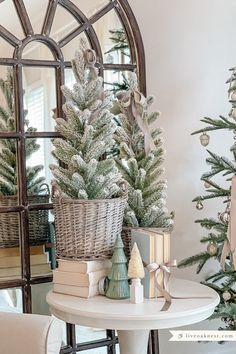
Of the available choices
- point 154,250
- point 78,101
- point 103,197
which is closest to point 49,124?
point 78,101

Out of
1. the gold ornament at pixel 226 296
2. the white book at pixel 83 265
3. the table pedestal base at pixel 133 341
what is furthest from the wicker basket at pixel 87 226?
the gold ornament at pixel 226 296

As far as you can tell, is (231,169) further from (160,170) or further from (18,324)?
(18,324)

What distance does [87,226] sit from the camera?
1811 mm

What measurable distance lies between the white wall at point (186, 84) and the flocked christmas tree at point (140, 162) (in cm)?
36

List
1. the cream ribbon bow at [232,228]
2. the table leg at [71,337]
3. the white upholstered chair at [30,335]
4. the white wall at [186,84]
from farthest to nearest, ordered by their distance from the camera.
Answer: the white wall at [186,84] → the table leg at [71,337] → the cream ribbon bow at [232,228] → the white upholstered chair at [30,335]

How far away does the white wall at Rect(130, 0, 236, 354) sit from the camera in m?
2.45

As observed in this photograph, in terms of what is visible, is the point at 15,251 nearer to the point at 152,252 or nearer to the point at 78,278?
the point at 78,278

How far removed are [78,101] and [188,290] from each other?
2.65 ft

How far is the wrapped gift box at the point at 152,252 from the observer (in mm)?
1797

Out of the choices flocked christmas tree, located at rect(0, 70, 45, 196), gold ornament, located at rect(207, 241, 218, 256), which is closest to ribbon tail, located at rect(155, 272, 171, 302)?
gold ornament, located at rect(207, 241, 218, 256)

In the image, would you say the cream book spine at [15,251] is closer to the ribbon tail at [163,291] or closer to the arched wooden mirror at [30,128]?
the arched wooden mirror at [30,128]

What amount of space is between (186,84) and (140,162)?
640 millimetres

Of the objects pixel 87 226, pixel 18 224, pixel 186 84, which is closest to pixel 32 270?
pixel 18 224

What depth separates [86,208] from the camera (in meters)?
1.80
